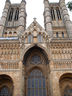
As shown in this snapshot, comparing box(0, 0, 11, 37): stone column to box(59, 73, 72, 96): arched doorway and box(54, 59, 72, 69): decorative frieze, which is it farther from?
box(59, 73, 72, 96): arched doorway

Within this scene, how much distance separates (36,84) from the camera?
1641 centimetres

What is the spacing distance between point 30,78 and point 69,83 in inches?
245

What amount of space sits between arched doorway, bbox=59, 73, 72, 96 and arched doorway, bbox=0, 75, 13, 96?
25.4 feet

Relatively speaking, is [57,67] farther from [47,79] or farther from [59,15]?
[59,15]

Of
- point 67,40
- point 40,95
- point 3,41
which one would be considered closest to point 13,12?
point 3,41

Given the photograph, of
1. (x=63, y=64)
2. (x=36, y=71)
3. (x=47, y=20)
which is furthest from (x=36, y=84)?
(x=47, y=20)

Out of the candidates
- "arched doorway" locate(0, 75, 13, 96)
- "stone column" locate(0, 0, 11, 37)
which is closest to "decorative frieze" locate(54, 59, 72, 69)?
"arched doorway" locate(0, 75, 13, 96)

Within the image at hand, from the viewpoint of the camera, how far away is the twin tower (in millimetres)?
28102

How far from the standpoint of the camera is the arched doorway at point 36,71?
16.0m

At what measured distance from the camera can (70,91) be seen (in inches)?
635

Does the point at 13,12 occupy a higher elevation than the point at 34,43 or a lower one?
higher

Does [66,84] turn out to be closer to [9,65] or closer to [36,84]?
[36,84]

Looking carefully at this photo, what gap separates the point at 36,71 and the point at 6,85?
5.20m

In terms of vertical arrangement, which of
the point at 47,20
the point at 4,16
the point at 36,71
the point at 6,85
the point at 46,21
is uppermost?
the point at 4,16
